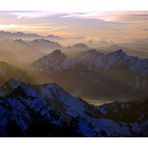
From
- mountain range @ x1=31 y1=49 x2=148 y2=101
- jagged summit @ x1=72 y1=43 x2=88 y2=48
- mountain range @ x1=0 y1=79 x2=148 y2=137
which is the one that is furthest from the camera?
mountain range @ x1=31 y1=49 x2=148 y2=101

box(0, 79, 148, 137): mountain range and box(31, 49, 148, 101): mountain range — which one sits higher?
box(31, 49, 148, 101): mountain range

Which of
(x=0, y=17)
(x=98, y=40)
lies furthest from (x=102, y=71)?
(x=0, y=17)

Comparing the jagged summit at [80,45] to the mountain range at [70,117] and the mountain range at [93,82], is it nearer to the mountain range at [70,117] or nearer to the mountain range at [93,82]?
the mountain range at [93,82]

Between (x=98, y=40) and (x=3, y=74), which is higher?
(x=98, y=40)

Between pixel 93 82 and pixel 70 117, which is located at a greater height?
pixel 93 82

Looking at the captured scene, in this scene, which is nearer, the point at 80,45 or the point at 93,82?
the point at 80,45

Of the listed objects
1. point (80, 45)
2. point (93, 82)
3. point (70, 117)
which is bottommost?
point (70, 117)

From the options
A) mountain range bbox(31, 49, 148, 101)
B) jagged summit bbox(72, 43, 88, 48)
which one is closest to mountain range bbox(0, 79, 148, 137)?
mountain range bbox(31, 49, 148, 101)

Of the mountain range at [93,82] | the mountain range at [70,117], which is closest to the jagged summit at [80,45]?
the mountain range at [93,82]

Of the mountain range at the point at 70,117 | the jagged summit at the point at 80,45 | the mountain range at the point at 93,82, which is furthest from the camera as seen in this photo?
the mountain range at the point at 93,82

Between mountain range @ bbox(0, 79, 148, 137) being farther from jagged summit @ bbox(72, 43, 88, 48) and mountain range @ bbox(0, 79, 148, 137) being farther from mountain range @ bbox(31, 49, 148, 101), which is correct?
jagged summit @ bbox(72, 43, 88, 48)
